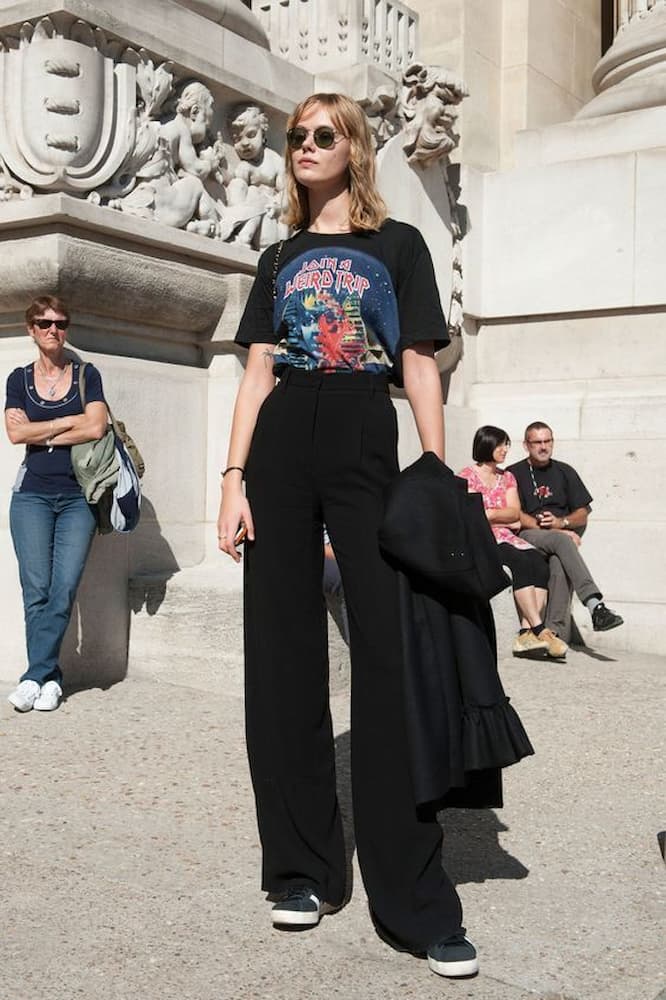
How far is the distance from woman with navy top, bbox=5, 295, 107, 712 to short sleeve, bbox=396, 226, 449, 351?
8.40ft

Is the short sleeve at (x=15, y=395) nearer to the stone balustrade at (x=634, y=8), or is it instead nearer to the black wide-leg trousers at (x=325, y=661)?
the black wide-leg trousers at (x=325, y=661)

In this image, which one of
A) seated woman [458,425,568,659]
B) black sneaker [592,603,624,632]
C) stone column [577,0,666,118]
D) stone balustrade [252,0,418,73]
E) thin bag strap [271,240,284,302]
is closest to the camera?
thin bag strap [271,240,284,302]

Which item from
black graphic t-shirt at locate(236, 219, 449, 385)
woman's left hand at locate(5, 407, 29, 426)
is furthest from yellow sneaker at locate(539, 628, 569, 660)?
black graphic t-shirt at locate(236, 219, 449, 385)

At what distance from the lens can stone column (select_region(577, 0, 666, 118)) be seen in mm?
8695

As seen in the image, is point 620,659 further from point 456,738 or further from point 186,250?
point 456,738

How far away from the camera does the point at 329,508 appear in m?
3.04

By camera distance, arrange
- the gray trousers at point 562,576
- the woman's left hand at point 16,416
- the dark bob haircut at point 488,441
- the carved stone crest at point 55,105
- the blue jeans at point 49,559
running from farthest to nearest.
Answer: the dark bob haircut at point 488,441, the gray trousers at point 562,576, the carved stone crest at point 55,105, the woman's left hand at point 16,416, the blue jeans at point 49,559

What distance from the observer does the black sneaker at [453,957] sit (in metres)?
2.78

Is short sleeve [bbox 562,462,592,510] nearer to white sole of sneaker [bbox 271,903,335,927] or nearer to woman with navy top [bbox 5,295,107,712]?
woman with navy top [bbox 5,295,107,712]

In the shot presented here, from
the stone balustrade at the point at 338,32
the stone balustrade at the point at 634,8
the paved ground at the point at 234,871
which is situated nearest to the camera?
the paved ground at the point at 234,871

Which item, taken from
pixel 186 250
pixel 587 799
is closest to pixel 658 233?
pixel 186 250

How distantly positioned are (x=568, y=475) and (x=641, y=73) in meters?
3.22

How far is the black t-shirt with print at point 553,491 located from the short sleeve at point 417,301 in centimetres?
454

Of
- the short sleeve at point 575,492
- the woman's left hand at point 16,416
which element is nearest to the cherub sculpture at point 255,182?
the woman's left hand at point 16,416
